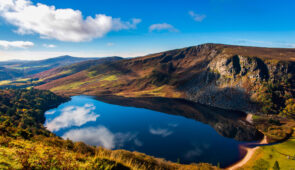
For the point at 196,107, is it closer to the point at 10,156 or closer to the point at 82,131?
the point at 82,131

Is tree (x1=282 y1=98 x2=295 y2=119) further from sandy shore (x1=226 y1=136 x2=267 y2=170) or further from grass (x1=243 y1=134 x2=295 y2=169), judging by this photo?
sandy shore (x1=226 y1=136 x2=267 y2=170)

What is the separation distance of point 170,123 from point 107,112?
239ft

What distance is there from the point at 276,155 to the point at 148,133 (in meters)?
69.8

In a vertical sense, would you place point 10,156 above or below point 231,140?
above

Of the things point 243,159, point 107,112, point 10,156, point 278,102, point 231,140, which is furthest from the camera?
point 107,112

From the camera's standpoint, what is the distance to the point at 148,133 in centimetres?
10112

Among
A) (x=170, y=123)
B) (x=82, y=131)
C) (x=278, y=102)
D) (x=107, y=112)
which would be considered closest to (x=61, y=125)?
(x=82, y=131)

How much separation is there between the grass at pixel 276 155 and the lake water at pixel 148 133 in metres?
8.07

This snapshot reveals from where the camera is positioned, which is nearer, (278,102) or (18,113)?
(18,113)

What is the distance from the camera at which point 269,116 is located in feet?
390

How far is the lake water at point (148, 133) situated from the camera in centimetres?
7478

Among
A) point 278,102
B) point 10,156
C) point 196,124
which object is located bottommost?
point 196,124

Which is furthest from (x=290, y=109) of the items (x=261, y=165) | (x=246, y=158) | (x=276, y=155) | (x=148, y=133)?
(x=148, y=133)

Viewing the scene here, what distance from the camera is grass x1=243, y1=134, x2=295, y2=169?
58344mm
